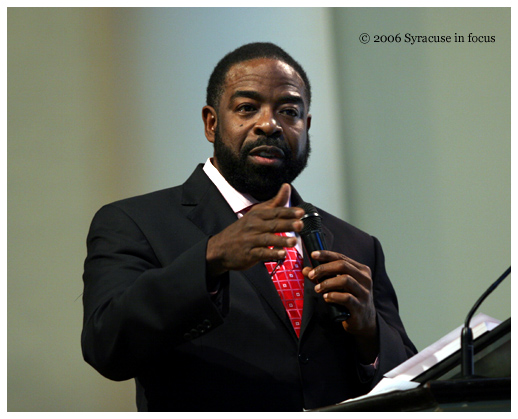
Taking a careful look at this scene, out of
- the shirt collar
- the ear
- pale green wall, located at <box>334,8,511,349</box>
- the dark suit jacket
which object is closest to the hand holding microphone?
the dark suit jacket

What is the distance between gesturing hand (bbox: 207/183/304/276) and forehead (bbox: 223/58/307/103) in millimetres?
810

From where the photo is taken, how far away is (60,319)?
301 cm

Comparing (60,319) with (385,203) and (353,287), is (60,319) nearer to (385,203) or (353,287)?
(353,287)

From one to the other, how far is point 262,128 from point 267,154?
9 centimetres

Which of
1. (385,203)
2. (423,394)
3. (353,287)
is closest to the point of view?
(423,394)

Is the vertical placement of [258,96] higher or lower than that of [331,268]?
higher

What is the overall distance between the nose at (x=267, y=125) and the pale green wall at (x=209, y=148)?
1172 mm

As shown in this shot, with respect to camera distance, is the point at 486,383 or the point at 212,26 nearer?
the point at 486,383

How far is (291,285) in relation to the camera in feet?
6.68

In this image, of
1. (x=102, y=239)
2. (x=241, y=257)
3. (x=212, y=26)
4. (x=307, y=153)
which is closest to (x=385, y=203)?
(x=212, y=26)

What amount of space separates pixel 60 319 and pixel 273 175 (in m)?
1.26

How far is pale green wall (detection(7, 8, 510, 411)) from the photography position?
2.99m

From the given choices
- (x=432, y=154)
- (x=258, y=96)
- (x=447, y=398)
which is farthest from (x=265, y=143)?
(x=432, y=154)

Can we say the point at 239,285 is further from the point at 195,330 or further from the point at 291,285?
the point at 195,330
